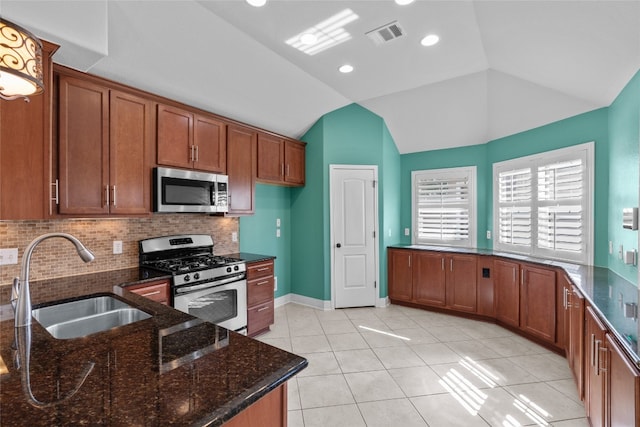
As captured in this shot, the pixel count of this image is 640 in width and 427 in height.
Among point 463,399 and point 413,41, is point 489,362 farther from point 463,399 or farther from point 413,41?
point 413,41

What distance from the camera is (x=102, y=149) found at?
2.39 meters

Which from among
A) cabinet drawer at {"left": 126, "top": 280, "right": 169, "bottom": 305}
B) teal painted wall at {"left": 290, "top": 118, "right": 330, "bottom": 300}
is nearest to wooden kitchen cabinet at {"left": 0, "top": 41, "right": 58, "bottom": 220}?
cabinet drawer at {"left": 126, "top": 280, "right": 169, "bottom": 305}

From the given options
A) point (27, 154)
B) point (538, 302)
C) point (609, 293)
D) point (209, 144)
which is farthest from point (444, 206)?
point (27, 154)

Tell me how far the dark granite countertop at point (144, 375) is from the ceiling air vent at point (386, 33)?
258 centimetres

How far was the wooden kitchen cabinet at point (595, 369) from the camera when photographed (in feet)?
5.09

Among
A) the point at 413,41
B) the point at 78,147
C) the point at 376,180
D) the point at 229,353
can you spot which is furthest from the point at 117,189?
the point at 376,180

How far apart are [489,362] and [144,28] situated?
13.4 feet

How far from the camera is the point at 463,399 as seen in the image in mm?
2262

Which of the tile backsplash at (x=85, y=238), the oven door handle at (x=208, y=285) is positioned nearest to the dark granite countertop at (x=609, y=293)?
the oven door handle at (x=208, y=285)

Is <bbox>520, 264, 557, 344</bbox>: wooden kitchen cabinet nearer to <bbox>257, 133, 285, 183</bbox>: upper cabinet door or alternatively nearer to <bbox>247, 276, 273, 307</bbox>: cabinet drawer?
<bbox>247, 276, 273, 307</bbox>: cabinet drawer

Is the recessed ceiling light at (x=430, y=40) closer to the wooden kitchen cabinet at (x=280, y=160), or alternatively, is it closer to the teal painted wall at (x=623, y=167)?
the teal painted wall at (x=623, y=167)

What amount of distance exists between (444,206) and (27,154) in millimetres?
4652

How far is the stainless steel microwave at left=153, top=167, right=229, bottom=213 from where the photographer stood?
8.91 feet

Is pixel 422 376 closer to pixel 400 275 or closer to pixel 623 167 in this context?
pixel 400 275
